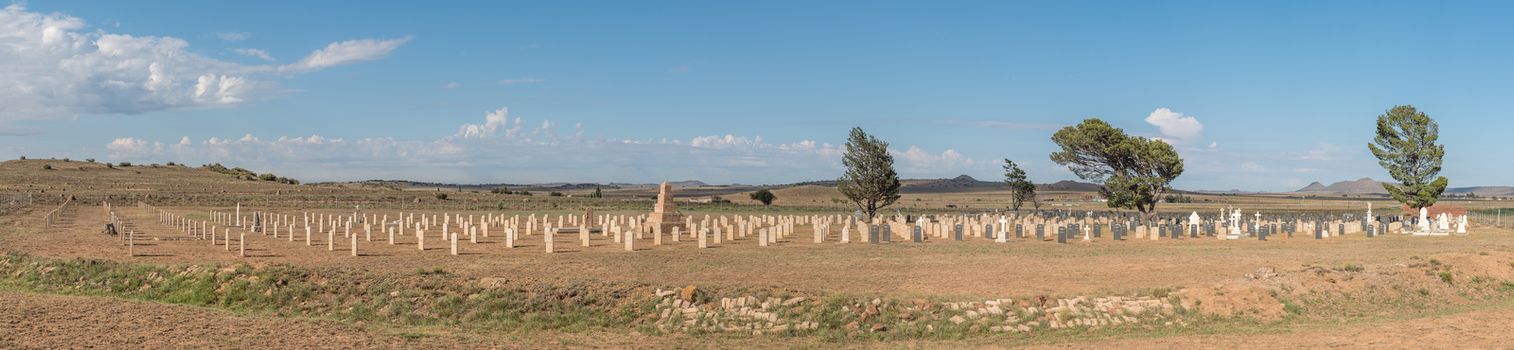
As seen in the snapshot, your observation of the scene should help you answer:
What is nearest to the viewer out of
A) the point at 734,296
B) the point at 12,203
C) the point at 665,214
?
the point at 734,296

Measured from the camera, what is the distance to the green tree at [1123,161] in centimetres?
5516

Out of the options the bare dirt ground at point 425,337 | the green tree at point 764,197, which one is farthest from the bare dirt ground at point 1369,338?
the green tree at point 764,197

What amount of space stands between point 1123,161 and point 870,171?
1446 centimetres

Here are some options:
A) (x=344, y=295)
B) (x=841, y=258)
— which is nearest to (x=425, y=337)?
(x=344, y=295)

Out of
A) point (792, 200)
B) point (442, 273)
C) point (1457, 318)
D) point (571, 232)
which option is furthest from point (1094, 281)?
point (792, 200)

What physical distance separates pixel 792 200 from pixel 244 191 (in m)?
65.6

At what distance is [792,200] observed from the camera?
129 meters

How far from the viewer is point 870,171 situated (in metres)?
56.5

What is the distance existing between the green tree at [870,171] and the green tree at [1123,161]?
1105 cm

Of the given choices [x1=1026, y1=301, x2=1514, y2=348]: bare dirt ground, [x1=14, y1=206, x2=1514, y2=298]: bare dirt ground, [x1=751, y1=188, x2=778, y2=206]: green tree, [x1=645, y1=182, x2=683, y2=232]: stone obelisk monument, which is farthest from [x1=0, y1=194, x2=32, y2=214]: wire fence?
[x1=751, y1=188, x2=778, y2=206]: green tree

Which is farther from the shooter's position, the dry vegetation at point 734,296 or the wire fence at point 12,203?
the wire fence at point 12,203

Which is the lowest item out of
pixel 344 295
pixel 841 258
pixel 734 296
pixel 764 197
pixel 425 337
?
pixel 425 337

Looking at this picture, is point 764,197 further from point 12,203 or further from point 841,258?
point 841,258

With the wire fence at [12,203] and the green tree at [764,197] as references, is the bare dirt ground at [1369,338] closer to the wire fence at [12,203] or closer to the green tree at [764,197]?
the wire fence at [12,203]
